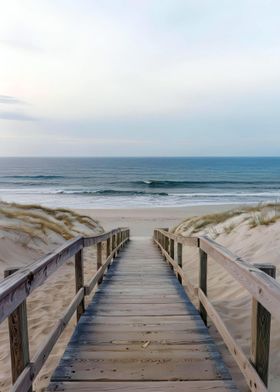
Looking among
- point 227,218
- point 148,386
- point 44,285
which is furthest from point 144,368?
point 227,218

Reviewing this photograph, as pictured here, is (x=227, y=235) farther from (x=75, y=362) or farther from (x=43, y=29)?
(x=43, y=29)

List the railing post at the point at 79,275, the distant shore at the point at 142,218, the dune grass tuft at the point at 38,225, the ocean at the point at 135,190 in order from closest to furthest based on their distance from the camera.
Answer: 1. the railing post at the point at 79,275
2. the dune grass tuft at the point at 38,225
3. the distant shore at the point at 142,218
4. the ocean at the point at 135,190

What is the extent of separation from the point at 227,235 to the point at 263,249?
2.71m

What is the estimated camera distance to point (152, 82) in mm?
22328

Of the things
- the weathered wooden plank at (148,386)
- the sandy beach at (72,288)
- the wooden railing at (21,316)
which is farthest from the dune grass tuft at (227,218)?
the wooden railing at (21,316)

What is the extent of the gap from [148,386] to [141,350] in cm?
55

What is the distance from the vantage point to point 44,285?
6.10m

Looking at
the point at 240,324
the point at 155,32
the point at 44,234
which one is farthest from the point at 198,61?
the point at 240,324

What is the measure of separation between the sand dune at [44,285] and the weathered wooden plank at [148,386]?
58 cm

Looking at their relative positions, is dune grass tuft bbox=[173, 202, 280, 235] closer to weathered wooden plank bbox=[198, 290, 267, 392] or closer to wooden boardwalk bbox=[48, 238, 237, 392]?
wooden boardwalk bbox=[48, 238, 237, 392]

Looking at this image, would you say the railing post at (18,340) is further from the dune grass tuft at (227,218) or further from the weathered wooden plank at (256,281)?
the dune grass tuft at (227,218)

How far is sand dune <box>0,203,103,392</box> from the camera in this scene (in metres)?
3.36

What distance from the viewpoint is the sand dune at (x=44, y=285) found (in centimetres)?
336

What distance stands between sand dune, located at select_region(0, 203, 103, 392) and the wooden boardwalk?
47 centimetres
